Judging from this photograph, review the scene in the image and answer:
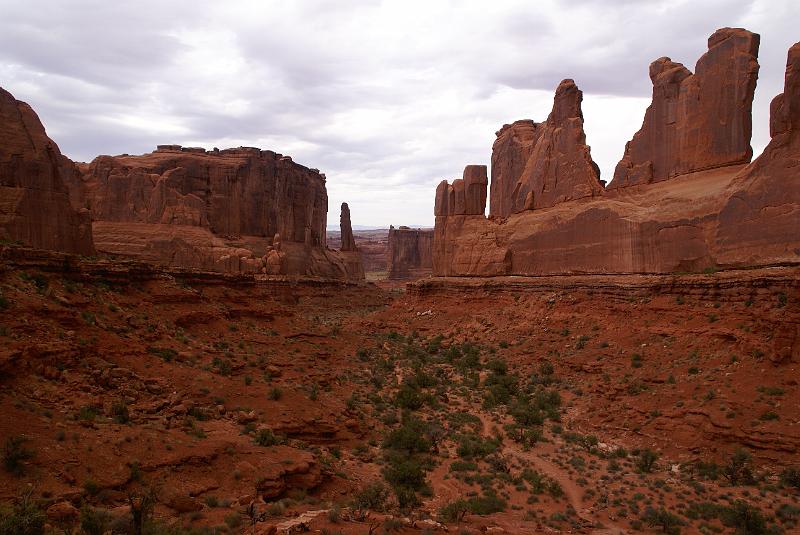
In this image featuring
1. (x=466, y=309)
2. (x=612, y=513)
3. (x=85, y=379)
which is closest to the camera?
(x=85, y=379)

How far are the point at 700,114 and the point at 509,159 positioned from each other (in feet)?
63.2

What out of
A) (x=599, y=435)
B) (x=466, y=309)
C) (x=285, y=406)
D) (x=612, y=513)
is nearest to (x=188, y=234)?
(x=466, y=309)

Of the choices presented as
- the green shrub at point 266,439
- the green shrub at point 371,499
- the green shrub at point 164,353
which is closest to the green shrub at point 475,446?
the green shrub at point 371,499

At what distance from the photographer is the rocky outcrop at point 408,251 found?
12100cm

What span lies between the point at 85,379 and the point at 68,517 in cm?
527

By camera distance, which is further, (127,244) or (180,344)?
(127,244)

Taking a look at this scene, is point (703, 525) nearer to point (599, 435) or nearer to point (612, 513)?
point (612, 513)

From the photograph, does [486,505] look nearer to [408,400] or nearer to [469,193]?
[408,400]

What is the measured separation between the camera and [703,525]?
13.6 m

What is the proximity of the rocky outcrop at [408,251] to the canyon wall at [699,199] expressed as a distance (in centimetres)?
8359

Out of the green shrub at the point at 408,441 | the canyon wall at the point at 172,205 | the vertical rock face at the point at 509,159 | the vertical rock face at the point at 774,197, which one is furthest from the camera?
the vertical rock face at the point at 509,159

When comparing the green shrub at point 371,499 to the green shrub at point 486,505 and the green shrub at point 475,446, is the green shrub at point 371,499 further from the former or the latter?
the green shrub at point 475,446

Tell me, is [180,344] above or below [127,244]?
below

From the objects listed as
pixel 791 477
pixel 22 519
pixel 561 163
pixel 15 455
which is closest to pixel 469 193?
pixel 561 163
